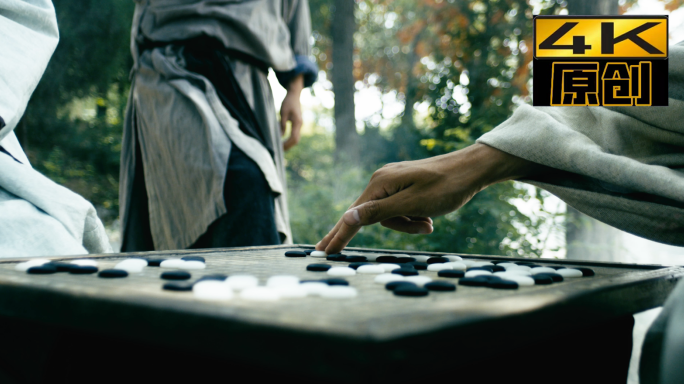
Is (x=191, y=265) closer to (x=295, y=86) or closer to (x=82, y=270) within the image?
(x=82, y=270)

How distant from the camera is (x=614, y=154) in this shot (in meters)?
1.15

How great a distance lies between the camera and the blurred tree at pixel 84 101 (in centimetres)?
517

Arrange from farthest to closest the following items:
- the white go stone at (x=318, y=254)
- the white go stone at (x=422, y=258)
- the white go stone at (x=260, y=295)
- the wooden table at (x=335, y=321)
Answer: the white go stone at (x=318, y=254) < the white go stone at (x=422, y=258) < the white go stone at (x=260, y=295) < the wooden table at (x=335, y=321)

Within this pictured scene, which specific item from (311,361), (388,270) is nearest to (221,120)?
(388,270)

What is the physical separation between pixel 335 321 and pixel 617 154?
0.96 meters

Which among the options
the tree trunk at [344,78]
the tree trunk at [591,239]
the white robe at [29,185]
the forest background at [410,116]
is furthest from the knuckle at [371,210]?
the tree trunk at [344,78]

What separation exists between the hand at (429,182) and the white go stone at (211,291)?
0.62m

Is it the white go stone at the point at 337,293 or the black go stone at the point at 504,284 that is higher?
the white go stone at the point at 337,293

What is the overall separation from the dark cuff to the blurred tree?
3.17 m

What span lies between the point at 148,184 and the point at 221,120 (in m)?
0.48

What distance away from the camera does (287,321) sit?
45 cm

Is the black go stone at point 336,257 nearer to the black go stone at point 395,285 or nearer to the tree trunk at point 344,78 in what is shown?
the black go stone at point 395,285

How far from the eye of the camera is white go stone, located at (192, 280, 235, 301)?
1.87 feet

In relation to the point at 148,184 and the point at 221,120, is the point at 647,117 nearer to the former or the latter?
the point at 221,120
